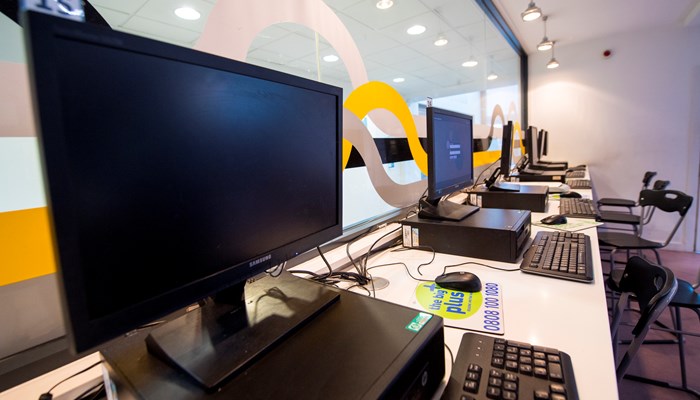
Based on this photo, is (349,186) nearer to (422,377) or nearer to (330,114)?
(330,114)

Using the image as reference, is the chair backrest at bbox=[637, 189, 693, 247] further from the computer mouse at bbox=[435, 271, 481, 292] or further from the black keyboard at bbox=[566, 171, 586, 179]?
the computer mouse at bbox=[435, 271, 481, 292]

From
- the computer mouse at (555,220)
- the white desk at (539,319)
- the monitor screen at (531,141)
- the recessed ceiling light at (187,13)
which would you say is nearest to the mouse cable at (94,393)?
the white desk at (539,319)

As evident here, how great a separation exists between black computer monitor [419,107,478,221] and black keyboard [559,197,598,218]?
2.28 feet

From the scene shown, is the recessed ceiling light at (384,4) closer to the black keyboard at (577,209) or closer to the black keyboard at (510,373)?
the black keyboard at (577,209)

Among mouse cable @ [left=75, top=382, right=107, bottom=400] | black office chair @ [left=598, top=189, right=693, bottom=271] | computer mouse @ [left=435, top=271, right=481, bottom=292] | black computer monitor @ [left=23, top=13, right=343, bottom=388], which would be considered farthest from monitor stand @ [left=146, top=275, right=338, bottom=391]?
black office chair @ [left=598, top=189, right=693, bottom=271]

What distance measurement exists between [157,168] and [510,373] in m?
0.63

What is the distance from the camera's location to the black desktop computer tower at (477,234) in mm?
1118

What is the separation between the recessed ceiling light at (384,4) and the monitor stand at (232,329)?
1.90 meters

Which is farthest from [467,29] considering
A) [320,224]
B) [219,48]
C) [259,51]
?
[320,224]

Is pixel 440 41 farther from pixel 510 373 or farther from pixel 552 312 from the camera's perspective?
pixel 510 373

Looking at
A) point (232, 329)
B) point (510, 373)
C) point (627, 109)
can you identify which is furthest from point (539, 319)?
point (627, 109)

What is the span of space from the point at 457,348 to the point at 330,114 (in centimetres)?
57

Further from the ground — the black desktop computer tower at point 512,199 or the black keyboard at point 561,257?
the black desktop computer tower at point 512,199

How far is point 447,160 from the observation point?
4.28ft
